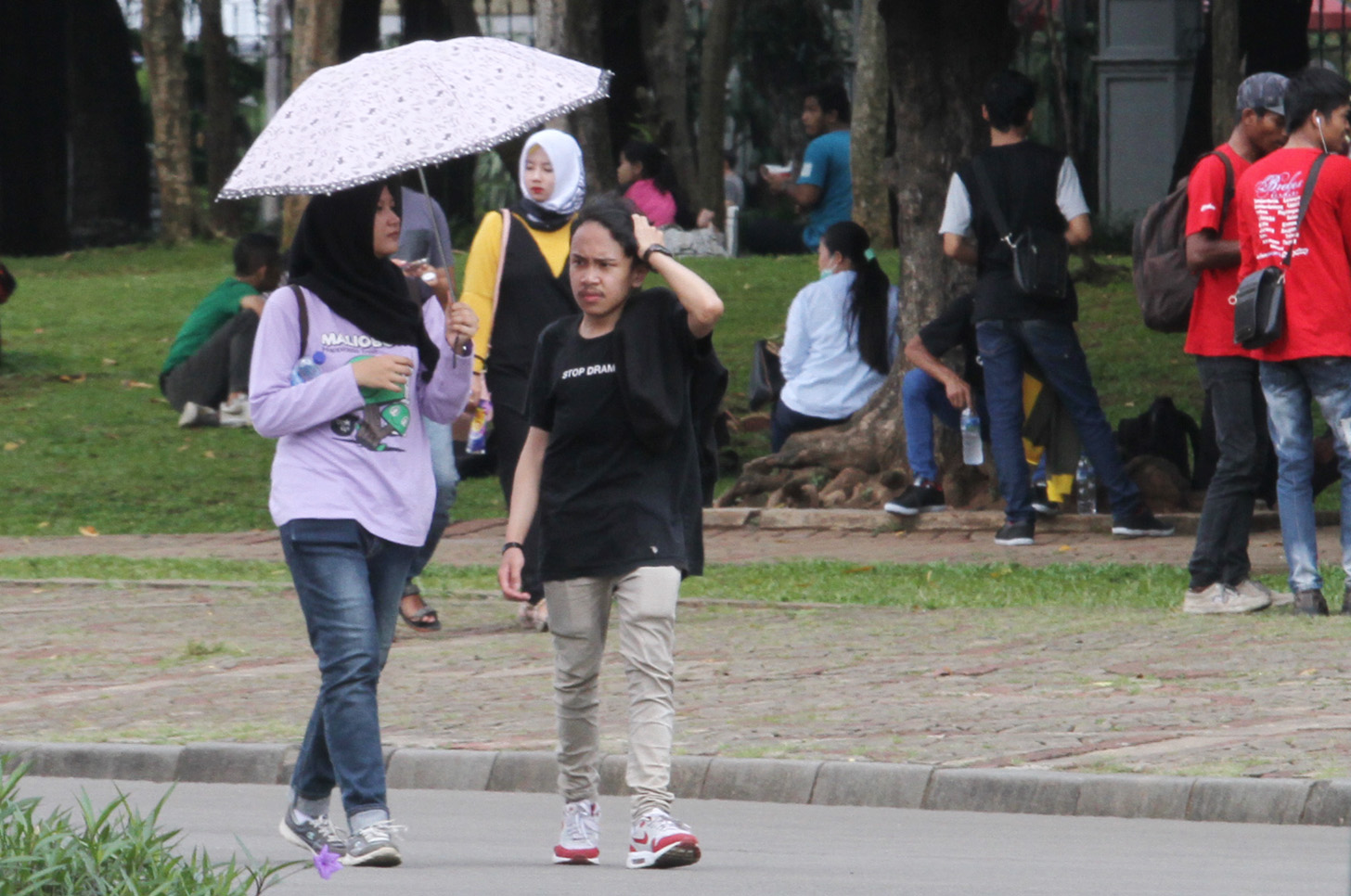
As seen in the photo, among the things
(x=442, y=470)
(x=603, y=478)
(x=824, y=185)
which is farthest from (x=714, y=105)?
(x=603, y=478)

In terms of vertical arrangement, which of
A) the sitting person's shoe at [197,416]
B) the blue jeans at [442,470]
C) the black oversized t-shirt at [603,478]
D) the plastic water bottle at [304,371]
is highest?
the plastic water bottle at [304,371]

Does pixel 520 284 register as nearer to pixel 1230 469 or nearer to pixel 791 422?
pixel 1230 469

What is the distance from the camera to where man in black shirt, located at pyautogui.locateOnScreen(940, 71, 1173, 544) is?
40.6 feet

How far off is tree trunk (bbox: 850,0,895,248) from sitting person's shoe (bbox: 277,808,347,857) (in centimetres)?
1804

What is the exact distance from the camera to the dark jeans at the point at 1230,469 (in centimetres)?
960

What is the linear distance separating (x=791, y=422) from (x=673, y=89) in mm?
12380

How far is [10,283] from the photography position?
1841cm

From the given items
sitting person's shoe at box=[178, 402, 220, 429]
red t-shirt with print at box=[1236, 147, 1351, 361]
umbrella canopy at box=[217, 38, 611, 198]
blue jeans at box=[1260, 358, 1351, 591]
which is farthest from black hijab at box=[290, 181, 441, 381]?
sitting person's shoe at box=[178, 402, 220, 429]

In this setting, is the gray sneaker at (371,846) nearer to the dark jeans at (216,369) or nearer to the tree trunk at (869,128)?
the dark jeans at (216,369)

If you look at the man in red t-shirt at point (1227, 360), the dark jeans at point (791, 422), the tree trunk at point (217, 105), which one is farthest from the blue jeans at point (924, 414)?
the tree trunk at point (217, 105)

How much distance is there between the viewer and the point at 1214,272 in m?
9.79

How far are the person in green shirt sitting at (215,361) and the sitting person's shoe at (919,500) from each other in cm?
586

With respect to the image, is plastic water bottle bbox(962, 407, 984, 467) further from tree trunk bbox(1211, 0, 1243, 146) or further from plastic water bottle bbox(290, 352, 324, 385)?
plastic water bottle bbox(290, 352, 324, 385)

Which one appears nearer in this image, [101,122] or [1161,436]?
[1161,436]
